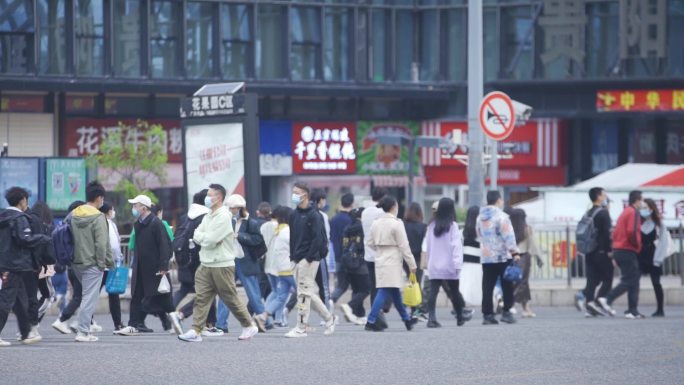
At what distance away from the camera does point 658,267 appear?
64.8ft

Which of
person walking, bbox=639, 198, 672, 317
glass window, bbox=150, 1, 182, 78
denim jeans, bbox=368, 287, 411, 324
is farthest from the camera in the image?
glass window, bbox=150, 1, 182, 78

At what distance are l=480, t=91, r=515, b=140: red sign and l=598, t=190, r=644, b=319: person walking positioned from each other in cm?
294

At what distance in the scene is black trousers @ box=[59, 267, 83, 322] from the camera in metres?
16.8

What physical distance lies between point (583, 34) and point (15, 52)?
15.2 meters

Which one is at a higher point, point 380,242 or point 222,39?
point 222,39

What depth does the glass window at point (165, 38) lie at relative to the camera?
4109 centimetres

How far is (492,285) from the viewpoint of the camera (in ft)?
59.6

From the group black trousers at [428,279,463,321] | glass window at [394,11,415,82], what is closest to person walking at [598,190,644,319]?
black trousers at [428,279,463,321]

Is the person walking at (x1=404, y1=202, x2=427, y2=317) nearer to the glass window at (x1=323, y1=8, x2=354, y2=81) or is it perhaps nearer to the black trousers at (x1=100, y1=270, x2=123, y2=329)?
the black trousers at (x1=100, y1=270, x2=123, y2=329)

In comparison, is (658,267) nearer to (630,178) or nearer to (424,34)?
(630,178)

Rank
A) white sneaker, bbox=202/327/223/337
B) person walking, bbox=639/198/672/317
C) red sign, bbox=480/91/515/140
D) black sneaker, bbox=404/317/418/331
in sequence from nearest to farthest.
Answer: white sneaker, bbox=202/327/223/337
black sneaker, bbox=404/317/418/331
person walking, bbox=639/198/672/317
red sign, bbox=480/91/515/140

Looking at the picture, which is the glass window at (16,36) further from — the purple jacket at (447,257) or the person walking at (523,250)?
the purple jacket at (447,257)

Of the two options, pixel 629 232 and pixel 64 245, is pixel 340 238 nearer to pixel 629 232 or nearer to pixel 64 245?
pixel 629 232

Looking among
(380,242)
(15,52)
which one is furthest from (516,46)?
(380,242)
